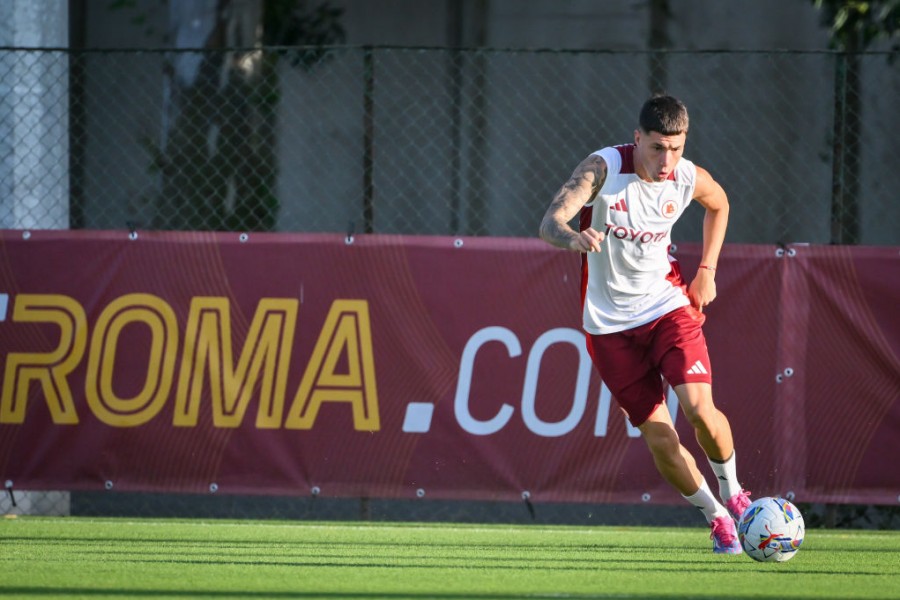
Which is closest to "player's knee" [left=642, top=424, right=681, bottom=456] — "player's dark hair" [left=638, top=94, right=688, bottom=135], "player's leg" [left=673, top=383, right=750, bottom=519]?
"player's leg" [left=673, top=383, right=750, bottom=519]

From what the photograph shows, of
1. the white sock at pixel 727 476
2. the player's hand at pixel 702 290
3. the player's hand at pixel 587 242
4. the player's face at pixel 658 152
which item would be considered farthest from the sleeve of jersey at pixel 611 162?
the white sock at pixel 727 476

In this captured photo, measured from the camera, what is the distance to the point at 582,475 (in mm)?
8125

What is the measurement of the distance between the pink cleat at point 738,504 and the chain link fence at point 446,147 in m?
3.53

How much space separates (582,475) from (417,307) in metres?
1.32

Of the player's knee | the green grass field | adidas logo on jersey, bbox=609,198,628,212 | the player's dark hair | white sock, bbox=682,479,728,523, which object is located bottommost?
the green grass field

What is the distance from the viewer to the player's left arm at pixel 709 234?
663 cm

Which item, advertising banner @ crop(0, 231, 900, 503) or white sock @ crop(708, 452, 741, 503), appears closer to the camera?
white sock @ crop(708, 452, 741, 503)

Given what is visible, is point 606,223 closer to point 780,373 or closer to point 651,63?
point 780,373

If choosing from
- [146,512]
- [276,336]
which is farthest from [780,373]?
[146,512]

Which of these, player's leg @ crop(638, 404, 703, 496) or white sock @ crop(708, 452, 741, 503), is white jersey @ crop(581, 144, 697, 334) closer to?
player's leg @ crop(638, 404, 703, 496)

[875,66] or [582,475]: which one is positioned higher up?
[875,66]

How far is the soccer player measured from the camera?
20.9ft

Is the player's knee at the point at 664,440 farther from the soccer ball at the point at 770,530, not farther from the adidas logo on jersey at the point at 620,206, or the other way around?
the adidas logo on jersey at the point at 620,206

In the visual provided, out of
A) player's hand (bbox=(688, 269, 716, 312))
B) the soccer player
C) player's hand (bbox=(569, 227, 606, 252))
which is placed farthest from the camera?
player's hand (bbox=(688, 269, 716, 312))
